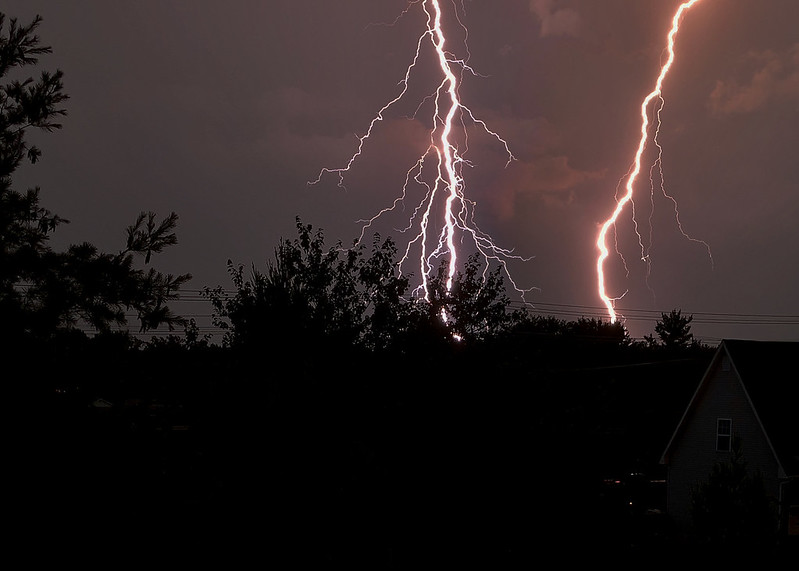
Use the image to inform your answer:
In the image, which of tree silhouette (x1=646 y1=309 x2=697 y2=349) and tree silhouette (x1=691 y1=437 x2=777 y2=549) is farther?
tree silhouette (x1=646 y1=309 x2=697 y2=349)

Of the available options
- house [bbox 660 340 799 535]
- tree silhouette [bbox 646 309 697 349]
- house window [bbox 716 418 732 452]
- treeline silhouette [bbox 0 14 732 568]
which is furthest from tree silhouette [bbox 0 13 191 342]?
tree silhouette [bbox 646 309 697 349]

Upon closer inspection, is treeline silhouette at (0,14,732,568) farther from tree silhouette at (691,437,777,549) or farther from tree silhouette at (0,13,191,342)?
tree silhouette at (691,437,777,549)

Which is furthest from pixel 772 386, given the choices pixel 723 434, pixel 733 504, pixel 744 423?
pixel 733 504

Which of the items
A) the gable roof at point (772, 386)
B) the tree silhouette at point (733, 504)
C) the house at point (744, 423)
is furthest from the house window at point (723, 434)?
the tree silhouette at point (733, 504)

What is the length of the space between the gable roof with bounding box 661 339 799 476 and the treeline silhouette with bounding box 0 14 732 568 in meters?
21.1

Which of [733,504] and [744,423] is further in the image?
[744,423]

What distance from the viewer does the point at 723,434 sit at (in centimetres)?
2917

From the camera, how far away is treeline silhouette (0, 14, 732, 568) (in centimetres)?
427

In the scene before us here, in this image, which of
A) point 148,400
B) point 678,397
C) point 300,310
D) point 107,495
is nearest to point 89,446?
point 107,495

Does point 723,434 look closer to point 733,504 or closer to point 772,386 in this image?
point 772,386

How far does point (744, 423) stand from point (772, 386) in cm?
149

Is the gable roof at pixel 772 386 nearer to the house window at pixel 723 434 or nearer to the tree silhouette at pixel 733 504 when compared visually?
the house window at pixel 723 434

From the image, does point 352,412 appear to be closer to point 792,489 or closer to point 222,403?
point 222,403

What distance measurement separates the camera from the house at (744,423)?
87.0ft
